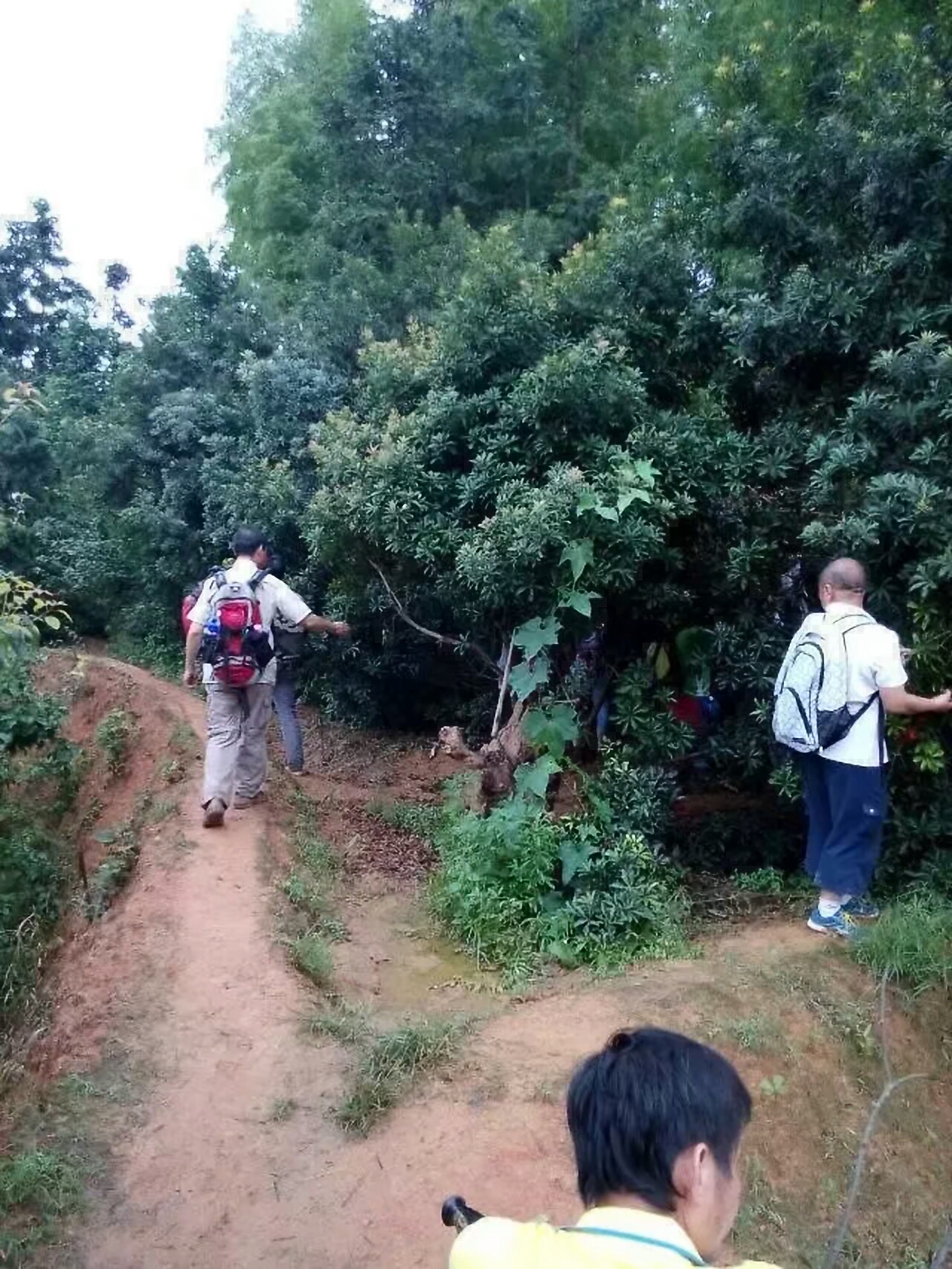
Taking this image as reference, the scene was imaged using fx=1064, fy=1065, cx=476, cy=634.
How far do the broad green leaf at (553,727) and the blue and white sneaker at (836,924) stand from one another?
166 centimetres

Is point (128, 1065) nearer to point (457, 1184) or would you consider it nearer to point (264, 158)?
point (457, 1184)

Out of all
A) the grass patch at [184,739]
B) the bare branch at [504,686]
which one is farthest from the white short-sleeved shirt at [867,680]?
the grass patch at [184,739]

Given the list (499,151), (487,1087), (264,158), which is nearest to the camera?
(487,1087)

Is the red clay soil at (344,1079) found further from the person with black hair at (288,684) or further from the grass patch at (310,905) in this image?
the person with black hair at (288,684)

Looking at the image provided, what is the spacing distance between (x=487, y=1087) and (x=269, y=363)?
9.43m

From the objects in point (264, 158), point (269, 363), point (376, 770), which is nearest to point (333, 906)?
point (376, 770)

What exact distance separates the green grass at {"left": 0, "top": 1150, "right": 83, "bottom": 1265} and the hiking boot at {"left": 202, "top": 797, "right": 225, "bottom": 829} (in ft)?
9.94

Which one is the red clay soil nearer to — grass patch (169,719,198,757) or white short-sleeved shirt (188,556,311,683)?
white short-sleeved shirt (188,556,311,683)

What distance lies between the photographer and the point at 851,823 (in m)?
5.00

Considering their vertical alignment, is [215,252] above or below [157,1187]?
above

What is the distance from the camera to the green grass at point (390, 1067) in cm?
400

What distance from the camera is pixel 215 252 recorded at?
606 inches

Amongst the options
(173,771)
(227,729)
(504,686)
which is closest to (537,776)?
(504,686)

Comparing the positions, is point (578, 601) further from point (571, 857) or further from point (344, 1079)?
point (344, 1079)
